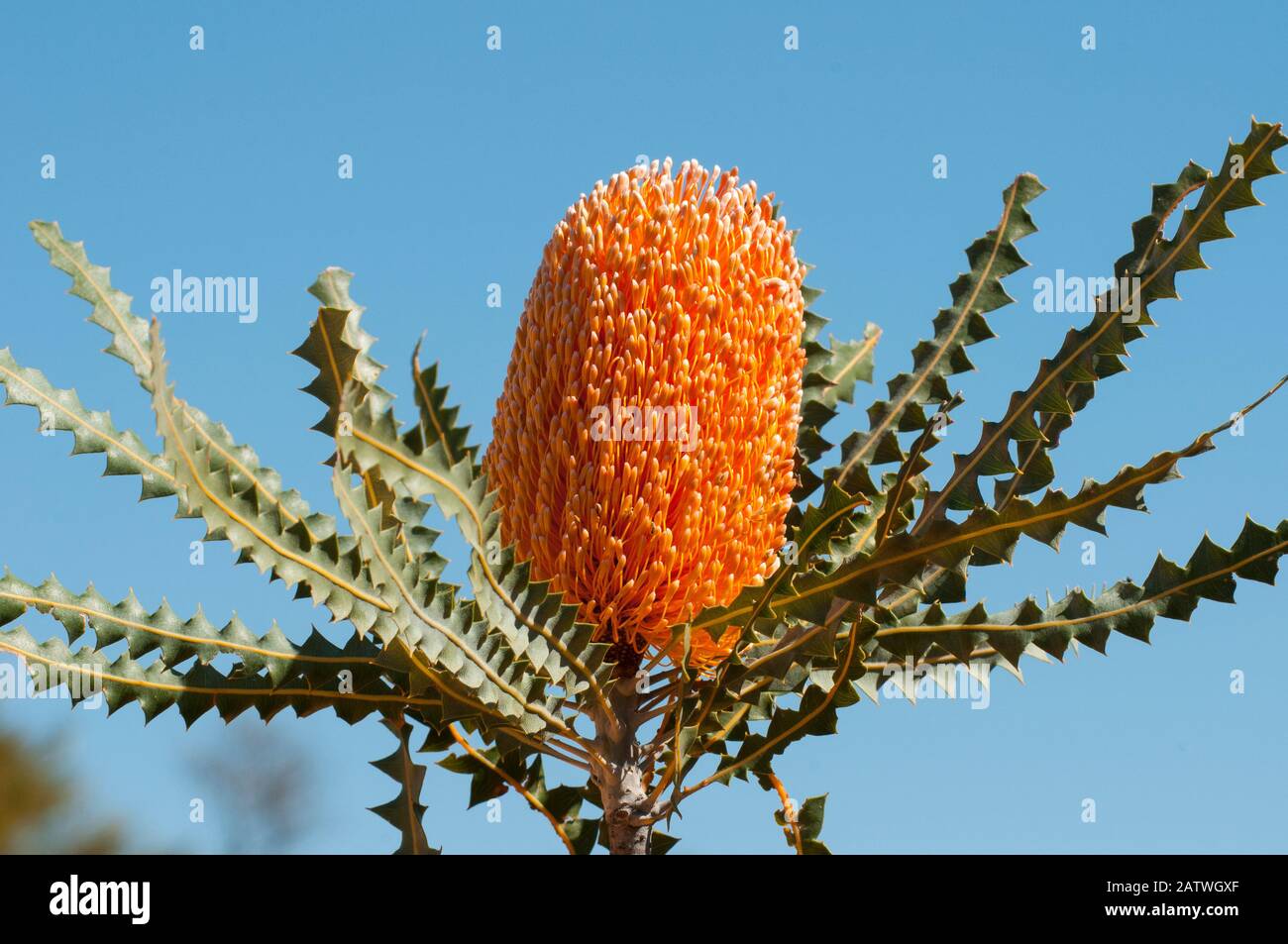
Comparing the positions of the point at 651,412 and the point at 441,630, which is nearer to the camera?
the point at 441,630

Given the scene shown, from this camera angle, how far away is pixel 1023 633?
2.38m

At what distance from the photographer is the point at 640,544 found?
2578 mm

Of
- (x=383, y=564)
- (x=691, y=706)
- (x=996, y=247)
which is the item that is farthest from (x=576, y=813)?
(x=996, y=247)

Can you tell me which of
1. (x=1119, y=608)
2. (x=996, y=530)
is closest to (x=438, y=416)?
(x=996, y=530)

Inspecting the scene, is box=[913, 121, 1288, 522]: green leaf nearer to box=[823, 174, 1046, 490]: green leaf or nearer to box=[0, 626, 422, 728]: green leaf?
box=[823, 174, 1046, 490]: green leaf

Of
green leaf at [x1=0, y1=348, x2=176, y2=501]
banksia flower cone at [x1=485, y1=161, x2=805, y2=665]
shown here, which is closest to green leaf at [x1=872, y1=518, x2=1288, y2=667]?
banksia flower cone at [x1=485, y1=161, x2=805, y2=665]

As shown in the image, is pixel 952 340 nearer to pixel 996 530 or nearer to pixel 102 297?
pixel 996 530

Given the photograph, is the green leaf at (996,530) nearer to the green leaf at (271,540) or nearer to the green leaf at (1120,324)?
the green leaf at (1120,324)

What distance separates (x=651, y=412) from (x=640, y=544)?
0.27 meters

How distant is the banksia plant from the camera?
7.20 feet

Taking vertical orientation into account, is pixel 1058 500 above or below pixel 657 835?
above

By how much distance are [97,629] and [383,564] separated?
2.52ft
